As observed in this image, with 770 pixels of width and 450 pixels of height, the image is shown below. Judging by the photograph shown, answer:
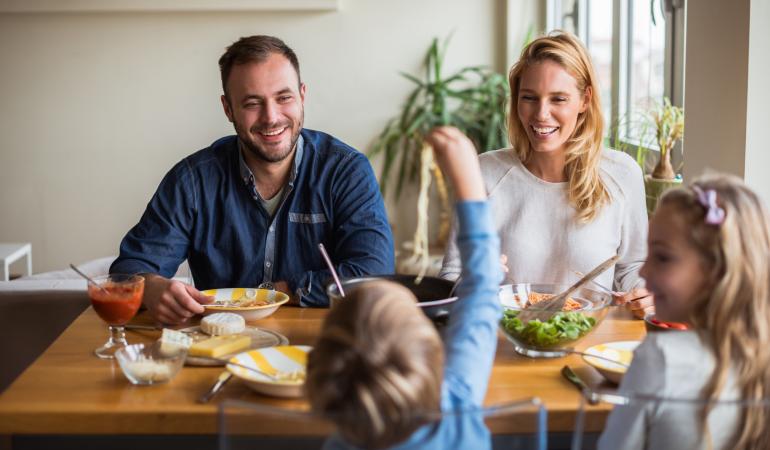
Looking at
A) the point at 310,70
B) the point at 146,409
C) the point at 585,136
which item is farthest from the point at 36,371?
the point at 310,70

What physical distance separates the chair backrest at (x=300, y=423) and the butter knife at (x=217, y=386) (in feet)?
1.41

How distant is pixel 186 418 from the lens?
1.38m

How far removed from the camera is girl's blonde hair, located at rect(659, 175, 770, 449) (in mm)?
1253

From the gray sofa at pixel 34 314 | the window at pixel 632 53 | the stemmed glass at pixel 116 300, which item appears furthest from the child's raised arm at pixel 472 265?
the window at pixel 632 53

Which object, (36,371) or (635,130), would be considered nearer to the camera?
(36,371)

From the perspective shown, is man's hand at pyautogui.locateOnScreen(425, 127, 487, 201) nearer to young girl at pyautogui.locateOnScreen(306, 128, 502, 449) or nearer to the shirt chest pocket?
young girl at pyautogui.locateOnScreen(306, 128, 502, 449)

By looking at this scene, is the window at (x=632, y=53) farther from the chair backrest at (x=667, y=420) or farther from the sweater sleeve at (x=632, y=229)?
the chair backrest at (x=667, y=420)

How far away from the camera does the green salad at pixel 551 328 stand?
5.38 feet

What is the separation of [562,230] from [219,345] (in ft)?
3.79

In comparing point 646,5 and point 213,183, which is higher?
point 646,5

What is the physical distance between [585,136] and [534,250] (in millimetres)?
350

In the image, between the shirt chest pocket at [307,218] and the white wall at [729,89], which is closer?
the white wall at [729,89]

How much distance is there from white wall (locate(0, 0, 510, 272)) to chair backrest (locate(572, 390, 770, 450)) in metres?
4.36

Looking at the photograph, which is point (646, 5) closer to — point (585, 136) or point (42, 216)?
point (585, 136)
